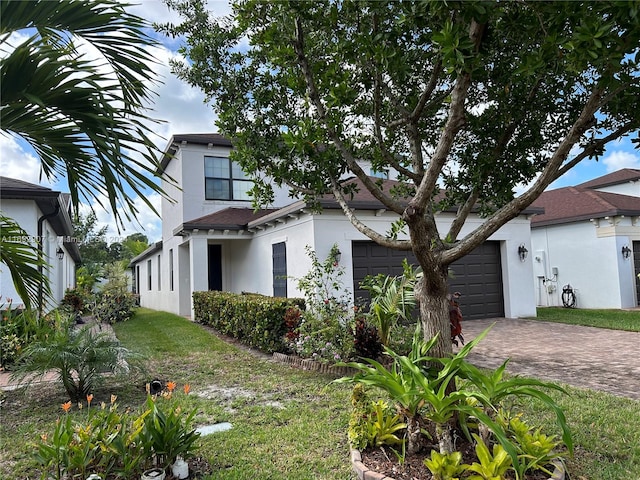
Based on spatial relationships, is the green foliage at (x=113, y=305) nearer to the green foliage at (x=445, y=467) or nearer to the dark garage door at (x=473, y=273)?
the dark garage door at (x=473, y=273)

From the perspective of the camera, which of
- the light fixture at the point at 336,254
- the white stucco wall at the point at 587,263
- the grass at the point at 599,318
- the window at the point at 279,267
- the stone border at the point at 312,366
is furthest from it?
the white stucco wall at the point at 587,263

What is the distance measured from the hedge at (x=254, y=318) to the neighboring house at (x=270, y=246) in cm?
131

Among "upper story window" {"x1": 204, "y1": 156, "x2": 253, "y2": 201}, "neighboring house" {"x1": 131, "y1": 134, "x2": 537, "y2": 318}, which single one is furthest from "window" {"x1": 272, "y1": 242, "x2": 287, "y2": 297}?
"upper story window" {"x1": 204, "y1": 156, "x2": 253, "y2": 201}

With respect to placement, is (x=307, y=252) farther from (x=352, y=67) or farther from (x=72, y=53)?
(x=72, y=53)

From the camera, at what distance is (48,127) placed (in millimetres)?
3369

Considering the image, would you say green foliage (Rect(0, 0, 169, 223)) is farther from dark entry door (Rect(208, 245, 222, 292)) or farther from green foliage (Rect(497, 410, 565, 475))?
dark entry door (Rect(208, 245, 222, 292))

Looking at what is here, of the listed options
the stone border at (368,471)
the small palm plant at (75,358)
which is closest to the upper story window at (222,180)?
the small palm plant at (75,358)

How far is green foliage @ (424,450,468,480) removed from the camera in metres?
2.92

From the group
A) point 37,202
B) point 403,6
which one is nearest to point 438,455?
point 403,6

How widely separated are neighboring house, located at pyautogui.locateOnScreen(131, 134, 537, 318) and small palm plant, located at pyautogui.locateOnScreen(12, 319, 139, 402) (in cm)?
418

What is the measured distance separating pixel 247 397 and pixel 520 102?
4.81 m

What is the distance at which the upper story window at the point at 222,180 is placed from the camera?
17.0 metres

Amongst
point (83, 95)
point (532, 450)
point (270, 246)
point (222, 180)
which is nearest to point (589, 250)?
point (270, 246)

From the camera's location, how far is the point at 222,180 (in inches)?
680
